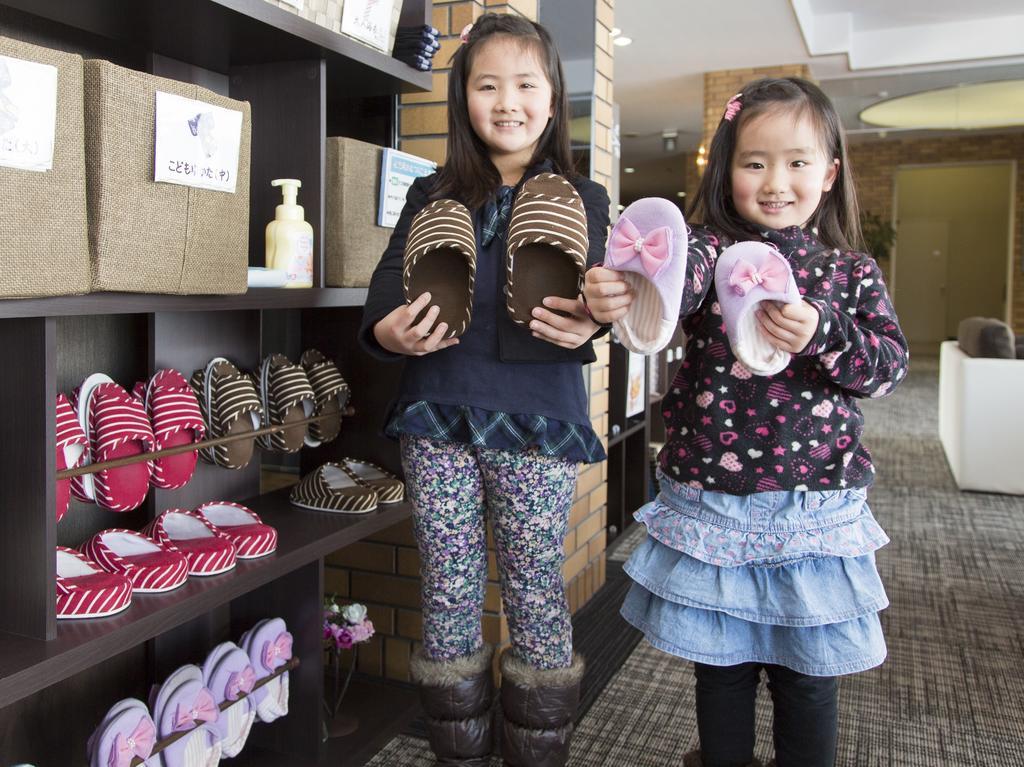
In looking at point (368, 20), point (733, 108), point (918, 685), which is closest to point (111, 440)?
point (368, 20)

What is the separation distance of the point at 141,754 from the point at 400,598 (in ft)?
2.80

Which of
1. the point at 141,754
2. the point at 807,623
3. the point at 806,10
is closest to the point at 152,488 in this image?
the point at 141,754

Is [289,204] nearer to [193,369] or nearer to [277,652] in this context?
[193,369]

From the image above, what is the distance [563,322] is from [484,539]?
0.42m

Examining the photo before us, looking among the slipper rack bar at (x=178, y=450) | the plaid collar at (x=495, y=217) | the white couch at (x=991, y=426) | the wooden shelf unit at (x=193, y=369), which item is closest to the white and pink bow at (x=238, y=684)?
the wooden shelf unit at (x=193, y=369)

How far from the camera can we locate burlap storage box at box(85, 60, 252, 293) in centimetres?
110

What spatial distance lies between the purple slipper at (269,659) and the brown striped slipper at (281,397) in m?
0.31

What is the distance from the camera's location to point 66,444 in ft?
3.99

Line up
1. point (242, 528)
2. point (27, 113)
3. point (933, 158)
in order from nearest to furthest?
point (27, 113)
point (242, 528)
point (933, 158)

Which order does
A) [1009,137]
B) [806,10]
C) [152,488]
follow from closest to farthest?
[152,488] < [806,10] < [1009,137]

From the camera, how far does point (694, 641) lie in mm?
1246

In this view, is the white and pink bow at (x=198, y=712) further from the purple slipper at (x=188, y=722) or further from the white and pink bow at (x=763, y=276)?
the white and pink bow at (x=763, y=276)

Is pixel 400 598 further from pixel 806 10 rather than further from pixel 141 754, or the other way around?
pixel 806 10

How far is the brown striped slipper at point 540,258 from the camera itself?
1204 millimetres
